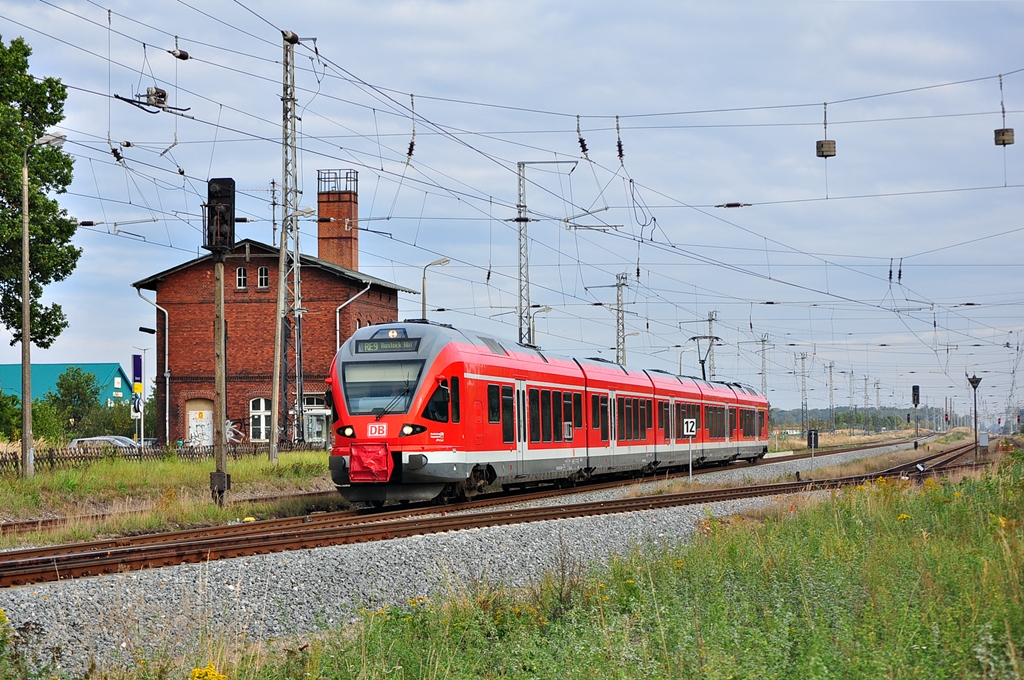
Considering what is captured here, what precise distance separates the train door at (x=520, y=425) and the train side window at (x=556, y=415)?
1.87m

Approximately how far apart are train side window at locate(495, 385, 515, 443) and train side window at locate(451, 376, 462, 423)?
7.63 ft

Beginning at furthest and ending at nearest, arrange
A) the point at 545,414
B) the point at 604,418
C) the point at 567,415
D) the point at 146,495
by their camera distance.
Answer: the point at 604,418 < the point at 567,415 < the point at 545,414 < the point at 146,495

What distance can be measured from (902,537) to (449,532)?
6.55m

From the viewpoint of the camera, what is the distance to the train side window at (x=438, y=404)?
21.3m

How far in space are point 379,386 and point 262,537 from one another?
6.78 m

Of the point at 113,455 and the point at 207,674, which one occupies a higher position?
the point at 113,455

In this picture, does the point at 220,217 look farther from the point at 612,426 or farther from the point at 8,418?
the point at 8,418

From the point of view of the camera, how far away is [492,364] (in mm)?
23734

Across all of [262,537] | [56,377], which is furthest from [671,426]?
[56,377]

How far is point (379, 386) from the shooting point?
21516mm

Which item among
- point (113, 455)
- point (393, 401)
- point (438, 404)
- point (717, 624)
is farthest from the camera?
point (113, 455)

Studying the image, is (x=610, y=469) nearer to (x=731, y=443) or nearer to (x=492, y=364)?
(x=492, y=364)

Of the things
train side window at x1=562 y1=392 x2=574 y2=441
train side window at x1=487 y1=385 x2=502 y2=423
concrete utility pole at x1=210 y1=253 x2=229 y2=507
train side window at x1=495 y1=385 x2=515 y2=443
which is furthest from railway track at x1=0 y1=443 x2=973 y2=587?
train side window at x1=562 y1=392 x2=574 y2=441

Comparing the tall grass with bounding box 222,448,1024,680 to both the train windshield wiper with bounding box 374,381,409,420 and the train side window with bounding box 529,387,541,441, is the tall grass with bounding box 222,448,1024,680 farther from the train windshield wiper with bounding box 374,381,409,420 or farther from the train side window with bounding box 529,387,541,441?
the train side window with bounding box 529,387,541,441
